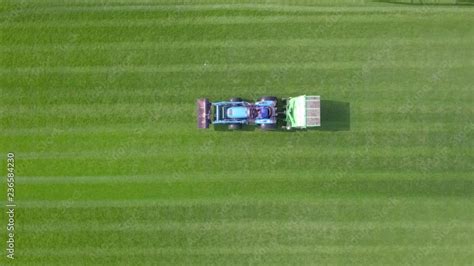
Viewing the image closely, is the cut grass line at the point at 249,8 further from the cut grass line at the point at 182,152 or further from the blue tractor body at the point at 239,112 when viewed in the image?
the cut grass line at the point at 182,152

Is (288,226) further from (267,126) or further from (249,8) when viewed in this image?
(249,8)

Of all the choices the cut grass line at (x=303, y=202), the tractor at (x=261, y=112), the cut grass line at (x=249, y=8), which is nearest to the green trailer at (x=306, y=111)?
the tractor at (x=261, y=112)

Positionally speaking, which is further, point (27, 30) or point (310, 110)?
point (27, 30)

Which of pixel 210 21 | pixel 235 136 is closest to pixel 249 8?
pixel 210 21

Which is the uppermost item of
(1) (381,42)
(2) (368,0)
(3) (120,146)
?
(2) (368,0)

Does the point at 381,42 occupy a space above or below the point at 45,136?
above

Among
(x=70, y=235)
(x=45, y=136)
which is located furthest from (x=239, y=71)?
(x=70, y=235)

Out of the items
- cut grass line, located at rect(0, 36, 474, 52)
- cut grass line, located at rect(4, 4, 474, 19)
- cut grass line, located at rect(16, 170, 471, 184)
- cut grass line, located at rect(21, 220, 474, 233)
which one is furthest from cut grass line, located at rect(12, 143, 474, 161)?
cut grass line, located at rect(4, 4, 474, 19)

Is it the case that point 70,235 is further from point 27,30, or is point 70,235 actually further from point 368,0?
point 368,0

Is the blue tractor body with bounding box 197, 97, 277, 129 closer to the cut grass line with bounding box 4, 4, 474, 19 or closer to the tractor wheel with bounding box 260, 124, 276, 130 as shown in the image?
the tractor wheel with bounding box 260, 124, 276, 130
